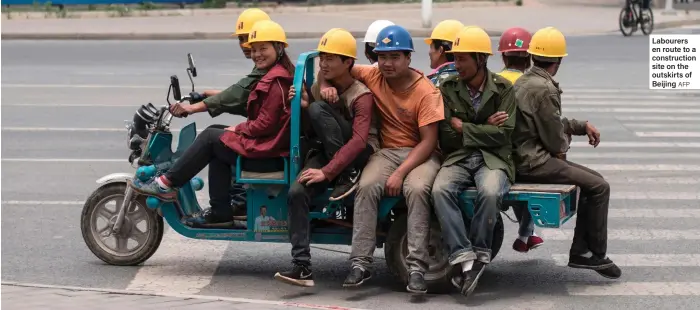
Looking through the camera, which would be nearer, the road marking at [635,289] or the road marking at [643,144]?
the road marking at [635,289]

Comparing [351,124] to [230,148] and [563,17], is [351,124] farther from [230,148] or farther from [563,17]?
[563,17]

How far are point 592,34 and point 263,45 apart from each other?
22453 mm

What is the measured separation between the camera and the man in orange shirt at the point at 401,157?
7.41 meters

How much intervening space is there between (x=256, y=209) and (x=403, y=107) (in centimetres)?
115

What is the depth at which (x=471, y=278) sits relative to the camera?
7359 mm

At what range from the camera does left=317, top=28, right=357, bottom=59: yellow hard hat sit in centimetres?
753

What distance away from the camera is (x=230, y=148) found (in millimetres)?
7832

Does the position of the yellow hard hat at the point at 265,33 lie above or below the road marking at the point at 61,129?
above

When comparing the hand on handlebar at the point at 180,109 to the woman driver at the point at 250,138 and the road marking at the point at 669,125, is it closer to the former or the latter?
the woman driver at the point at 250,138

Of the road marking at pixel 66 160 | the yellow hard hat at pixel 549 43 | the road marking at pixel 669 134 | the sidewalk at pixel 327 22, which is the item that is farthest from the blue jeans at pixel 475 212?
the sidewalk at pixel 327 22

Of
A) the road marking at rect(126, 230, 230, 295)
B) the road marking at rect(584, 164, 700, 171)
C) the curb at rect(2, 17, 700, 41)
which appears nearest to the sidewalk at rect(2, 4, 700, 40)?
the curb at rect(2, 17, 700, 41)

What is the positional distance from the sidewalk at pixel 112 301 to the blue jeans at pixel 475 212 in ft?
2.57

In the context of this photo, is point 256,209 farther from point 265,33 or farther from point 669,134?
point 669,134

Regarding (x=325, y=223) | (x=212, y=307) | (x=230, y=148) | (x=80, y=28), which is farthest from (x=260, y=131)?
(x=80, y=28)
